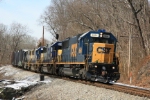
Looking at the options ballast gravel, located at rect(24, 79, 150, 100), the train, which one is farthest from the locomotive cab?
ballast gravel, located at rect(24, 79, 150, 100)

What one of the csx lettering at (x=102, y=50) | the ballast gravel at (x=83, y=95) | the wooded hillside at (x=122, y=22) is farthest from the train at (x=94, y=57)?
the wooded hillside at (x=122, y=22)

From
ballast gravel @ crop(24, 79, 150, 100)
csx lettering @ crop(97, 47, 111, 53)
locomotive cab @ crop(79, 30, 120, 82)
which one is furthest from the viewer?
csx lettering @ crop(97, 47, 111, 53)

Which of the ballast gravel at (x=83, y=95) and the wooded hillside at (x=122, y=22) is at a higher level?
the wooded hillside at (x=122, y=22)

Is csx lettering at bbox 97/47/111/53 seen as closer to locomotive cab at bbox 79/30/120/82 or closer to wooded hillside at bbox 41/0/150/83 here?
locomotive cab at bbox 79/30/120/82

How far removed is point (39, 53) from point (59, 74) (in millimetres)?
10586

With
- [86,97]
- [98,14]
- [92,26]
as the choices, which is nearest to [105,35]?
[86,97]

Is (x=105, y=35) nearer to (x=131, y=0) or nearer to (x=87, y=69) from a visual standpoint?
(x=87, y=69)

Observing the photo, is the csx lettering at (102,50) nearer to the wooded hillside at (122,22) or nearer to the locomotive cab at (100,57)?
the locomotive cab at (100,57)

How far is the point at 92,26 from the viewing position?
39500 mm

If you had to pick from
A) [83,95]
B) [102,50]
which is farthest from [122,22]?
[83,95]

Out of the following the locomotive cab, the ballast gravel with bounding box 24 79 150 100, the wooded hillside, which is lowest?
the ballast gravel with bounding box 24 79 150 100

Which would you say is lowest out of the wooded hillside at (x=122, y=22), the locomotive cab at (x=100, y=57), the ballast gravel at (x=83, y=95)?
the ballast gravel at (x=83, y=95)

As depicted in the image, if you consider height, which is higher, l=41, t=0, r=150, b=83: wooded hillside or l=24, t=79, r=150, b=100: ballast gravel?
l=41, t=0, r=150, b=83: wooded hillside

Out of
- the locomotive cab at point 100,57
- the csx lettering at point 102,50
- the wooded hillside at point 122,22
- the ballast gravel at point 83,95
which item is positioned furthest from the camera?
the wooded hillside at point 122,22
